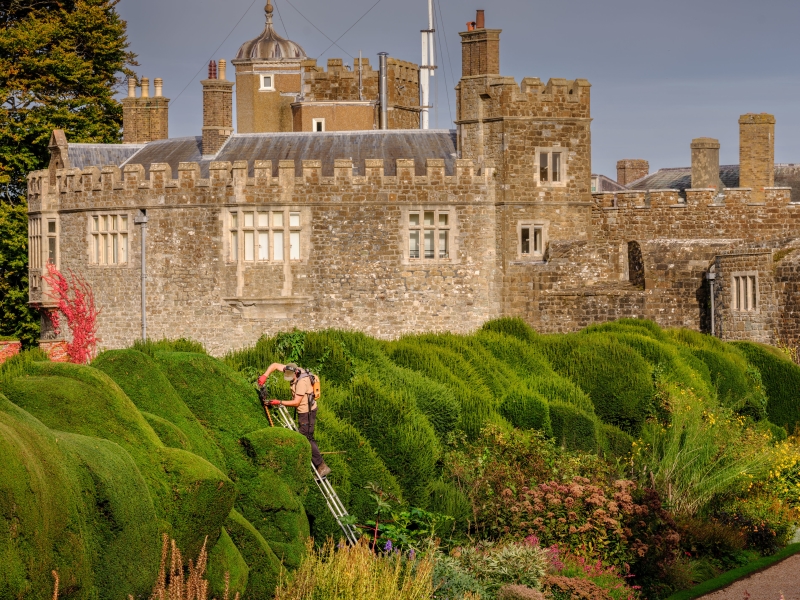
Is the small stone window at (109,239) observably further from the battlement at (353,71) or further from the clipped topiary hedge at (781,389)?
the clipped topiary hedge at (781,389)

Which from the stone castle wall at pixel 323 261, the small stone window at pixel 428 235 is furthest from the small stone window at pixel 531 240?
the small stone window at pixel 428 235

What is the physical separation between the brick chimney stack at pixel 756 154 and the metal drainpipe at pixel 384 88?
11.7m

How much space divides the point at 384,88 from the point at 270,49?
714cm

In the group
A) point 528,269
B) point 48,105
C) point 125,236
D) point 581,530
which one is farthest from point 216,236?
point 581,530

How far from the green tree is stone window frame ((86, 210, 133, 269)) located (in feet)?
17.4

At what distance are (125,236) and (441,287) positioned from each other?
8.83 meters

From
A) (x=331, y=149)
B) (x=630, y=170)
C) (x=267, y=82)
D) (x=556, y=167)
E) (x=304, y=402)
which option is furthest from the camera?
(x=630, y=170)

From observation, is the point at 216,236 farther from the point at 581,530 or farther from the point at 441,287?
the point at 581,530

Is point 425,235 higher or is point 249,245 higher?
point 425,235

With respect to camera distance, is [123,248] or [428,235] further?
[123,248]

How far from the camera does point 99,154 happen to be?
39.9m

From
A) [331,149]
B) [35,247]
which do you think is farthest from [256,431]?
[35,247]

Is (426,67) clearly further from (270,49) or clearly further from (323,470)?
(323,470)

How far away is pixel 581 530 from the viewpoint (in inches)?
677
